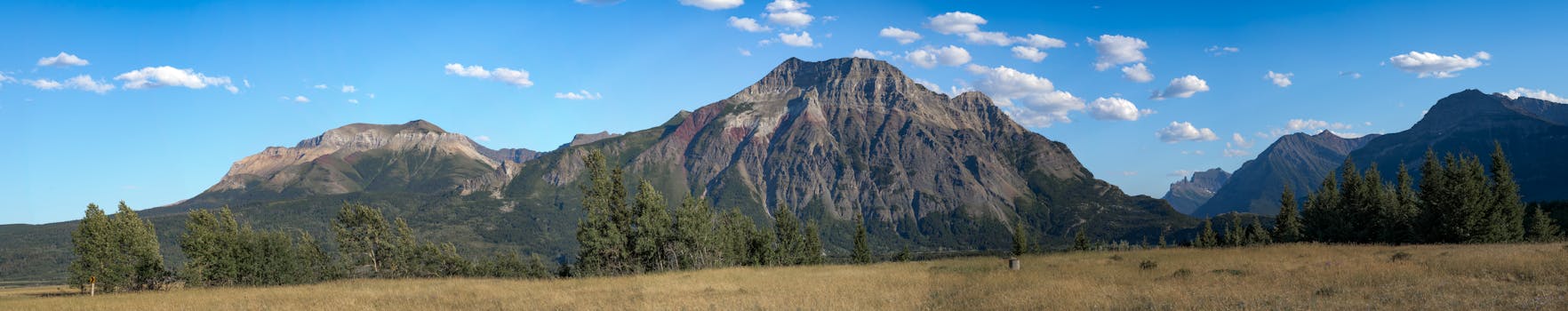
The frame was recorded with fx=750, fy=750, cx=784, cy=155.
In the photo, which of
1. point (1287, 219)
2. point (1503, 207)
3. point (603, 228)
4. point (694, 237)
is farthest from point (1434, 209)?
point (603, 228)

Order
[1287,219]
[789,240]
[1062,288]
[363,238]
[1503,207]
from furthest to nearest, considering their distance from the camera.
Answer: [789,240], [1287,219], [363,238], [1503,207], [1062,288]

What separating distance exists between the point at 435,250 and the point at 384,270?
66.2 feet

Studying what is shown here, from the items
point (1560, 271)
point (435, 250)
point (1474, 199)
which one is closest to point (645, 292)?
point (1560, 271)

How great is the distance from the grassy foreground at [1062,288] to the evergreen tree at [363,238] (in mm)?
39371

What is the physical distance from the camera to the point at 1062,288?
2478cm

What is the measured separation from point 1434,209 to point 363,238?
3681 inches

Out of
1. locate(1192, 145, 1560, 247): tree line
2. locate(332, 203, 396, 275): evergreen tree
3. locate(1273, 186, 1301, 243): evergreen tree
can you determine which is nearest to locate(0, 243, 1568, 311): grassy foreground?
locate(1192, 145, 1560, 247): tree line

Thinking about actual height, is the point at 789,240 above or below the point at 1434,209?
below

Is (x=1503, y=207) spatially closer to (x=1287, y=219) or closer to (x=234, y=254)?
(x=1287, y=219)

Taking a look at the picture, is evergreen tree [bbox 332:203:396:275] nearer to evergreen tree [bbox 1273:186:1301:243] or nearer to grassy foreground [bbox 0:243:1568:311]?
grassy foreground [bbox 0:243:1568:311]

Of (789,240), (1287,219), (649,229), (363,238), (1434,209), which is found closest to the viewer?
(1434,209)

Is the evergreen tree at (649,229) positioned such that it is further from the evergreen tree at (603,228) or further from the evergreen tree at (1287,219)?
the evergreen tree at (1287,219)

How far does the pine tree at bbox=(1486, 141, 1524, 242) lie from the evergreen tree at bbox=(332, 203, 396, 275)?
9407 cm

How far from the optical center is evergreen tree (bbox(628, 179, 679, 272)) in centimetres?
5416
